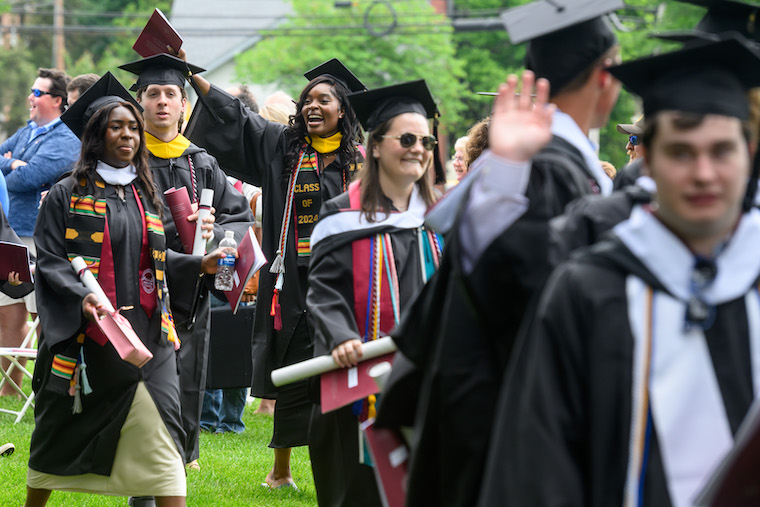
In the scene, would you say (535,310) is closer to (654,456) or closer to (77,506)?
(654,456)

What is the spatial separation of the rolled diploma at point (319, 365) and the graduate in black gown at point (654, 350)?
2.15m

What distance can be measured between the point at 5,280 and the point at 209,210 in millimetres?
2173

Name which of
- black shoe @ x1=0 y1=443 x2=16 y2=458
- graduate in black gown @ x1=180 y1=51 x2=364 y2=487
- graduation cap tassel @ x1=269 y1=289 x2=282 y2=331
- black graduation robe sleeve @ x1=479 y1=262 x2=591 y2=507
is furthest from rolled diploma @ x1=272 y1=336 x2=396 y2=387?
black shoe @ x1=0 y1=443 x2=16 y2=458

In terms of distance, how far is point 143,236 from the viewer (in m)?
6.01

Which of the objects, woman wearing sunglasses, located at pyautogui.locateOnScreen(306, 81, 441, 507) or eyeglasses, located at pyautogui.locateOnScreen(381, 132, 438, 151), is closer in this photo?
woman wearing sunglasses, located at pyautogui.locateOnScreen(306, 81, 441, 507)

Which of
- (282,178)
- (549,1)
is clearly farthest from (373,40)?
(549,1)

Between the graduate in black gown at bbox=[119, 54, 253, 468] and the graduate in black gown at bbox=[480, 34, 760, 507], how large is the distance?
4521mm

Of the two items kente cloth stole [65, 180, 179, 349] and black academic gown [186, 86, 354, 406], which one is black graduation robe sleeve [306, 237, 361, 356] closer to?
kente cloth stole [65, 180, 179, 349]

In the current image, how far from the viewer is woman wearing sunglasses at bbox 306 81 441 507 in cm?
523

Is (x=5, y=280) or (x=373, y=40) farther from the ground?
(x=373, y=40)

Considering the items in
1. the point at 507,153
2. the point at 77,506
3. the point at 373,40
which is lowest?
the point at 77,506

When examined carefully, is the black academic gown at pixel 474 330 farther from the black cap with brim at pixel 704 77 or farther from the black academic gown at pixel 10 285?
the black academic gown at pixel 10 285

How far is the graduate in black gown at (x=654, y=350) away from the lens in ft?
8.27

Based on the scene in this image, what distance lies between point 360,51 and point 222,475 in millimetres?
30786
